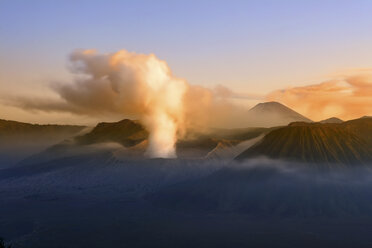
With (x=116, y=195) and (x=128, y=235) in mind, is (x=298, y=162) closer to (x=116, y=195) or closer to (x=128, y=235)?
(x=116, y=195)

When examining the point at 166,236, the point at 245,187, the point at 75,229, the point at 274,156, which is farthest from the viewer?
the point at 274,156

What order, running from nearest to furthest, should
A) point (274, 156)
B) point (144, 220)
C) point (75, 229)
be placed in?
point (75, 229) → point (144, 220) → point (274, 156)

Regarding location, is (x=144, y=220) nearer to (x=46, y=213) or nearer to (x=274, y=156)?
(x=46, y=213)

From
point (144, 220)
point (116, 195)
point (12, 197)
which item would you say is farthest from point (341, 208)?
point (12, 197)

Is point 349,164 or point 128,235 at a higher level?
point 349,164

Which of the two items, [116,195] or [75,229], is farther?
[116,195]

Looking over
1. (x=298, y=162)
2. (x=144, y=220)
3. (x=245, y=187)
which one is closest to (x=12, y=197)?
(x=144, y=220)
